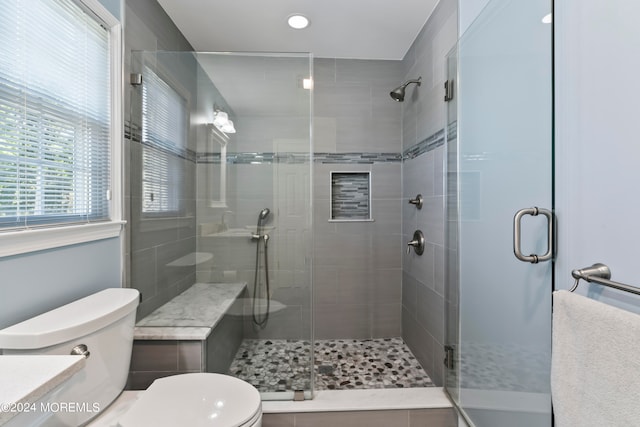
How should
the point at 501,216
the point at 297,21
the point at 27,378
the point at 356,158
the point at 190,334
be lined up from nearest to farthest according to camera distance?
the point at 27,378
the point at 501,216
the point at 190,334
the point at 297,21
the point at 356,158

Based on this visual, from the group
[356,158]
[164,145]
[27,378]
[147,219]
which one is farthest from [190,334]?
[356,158]

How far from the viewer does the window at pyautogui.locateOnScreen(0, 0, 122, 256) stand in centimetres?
105

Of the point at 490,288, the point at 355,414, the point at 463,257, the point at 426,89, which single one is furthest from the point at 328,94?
the point at 355,414

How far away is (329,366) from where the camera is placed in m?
2.21

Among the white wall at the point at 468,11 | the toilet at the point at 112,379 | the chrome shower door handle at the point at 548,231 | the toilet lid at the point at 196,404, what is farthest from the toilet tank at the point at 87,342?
the white wall at the point at 468,11

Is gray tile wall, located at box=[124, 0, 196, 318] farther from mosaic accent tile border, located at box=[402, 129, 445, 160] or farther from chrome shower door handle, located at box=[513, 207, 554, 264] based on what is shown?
chrome shower door handle, located at box=[513, 207, 554, 264]

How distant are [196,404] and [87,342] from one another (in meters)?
0.44

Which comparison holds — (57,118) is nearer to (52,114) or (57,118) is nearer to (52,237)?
(52,114)

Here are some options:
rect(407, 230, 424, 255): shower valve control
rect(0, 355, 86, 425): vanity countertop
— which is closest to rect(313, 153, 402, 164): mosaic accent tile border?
rect(407, 230, 424, 255): shower valve control

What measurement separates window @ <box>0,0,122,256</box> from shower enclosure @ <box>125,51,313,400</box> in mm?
180

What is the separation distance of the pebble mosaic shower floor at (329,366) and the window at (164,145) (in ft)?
3.13

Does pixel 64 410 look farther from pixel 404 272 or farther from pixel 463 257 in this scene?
pixel 404 272

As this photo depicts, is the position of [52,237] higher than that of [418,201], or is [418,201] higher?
[418,201]

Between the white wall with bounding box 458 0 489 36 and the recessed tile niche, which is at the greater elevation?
the white wall with bounding box 458 0 489 36
